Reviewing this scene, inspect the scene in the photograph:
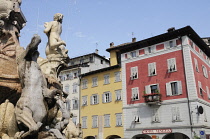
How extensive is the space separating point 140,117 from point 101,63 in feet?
55.4

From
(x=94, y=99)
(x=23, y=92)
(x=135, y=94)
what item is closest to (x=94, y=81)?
(x=94, y=99)

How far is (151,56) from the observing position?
32.4 meters

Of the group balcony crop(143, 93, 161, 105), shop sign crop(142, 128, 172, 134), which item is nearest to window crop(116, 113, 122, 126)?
shop sign crop(142, 128, 172, 134)

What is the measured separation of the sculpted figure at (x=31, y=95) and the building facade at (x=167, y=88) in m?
25.3

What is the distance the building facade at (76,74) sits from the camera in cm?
4028

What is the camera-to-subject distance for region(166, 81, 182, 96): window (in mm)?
29125

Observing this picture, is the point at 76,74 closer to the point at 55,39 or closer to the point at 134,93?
the point at 134,93

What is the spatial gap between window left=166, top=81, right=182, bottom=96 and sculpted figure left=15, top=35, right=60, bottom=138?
2635 cm

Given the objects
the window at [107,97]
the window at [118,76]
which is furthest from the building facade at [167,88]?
the window at [107,97]

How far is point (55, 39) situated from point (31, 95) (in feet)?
14.2

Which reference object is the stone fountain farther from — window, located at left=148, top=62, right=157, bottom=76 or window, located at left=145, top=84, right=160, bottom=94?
window, located at left=148, top=62, right=157, bottom=76

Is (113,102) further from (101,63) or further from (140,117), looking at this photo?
(101,63)

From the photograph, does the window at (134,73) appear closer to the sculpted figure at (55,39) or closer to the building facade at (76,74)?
the building facade at (76,74)

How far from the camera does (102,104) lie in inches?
1435
